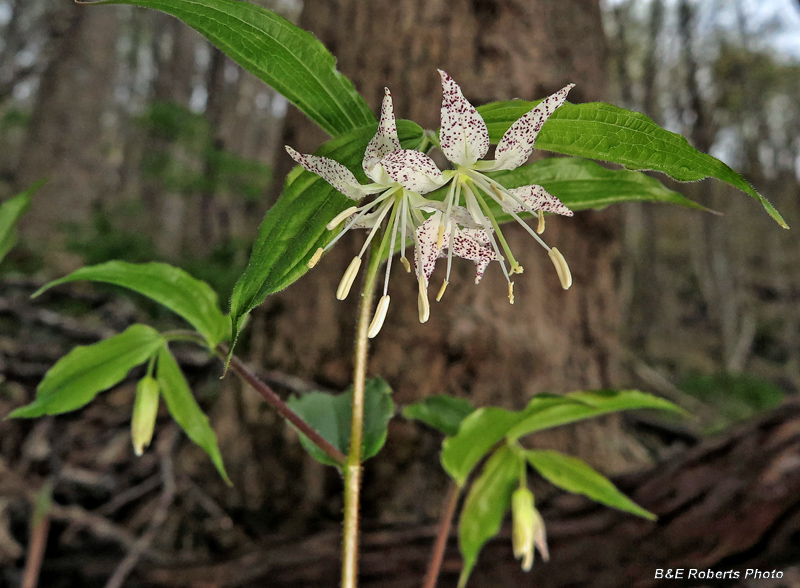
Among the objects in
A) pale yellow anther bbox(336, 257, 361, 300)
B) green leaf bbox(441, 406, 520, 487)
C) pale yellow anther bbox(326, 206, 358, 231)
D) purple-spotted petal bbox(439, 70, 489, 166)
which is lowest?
green leaf bbox(441, 406, 520, 487)

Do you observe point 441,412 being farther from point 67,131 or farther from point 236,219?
point 236,219

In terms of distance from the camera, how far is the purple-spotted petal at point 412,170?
22.3 inches

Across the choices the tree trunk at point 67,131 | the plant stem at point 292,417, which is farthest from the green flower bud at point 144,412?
the tree trunk at point 67,131

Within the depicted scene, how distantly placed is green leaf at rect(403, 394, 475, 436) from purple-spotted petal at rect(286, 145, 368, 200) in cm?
55

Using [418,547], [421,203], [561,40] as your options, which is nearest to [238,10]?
[421,203]

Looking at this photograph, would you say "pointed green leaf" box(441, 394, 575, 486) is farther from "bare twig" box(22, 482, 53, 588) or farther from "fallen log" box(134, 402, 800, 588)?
"bare twig" box(22, 482, 53, 588)

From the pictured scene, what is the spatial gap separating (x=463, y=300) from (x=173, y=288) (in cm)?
92

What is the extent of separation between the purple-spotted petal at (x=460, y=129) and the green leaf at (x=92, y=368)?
0.61 metres

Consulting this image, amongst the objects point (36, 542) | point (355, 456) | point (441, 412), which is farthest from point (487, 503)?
point (36, 542)

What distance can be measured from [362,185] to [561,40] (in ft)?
5.02

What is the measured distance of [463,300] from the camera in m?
1.64

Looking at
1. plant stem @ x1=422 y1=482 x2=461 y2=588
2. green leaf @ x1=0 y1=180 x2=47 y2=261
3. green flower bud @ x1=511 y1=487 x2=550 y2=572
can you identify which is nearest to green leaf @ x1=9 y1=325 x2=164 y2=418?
green leaf @ x1=0 y1=180 x2=47 y2=261

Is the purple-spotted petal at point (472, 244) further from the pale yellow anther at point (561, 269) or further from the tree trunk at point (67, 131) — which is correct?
the tree trunk at point (67, 131)

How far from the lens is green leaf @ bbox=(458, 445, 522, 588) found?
1026mm
